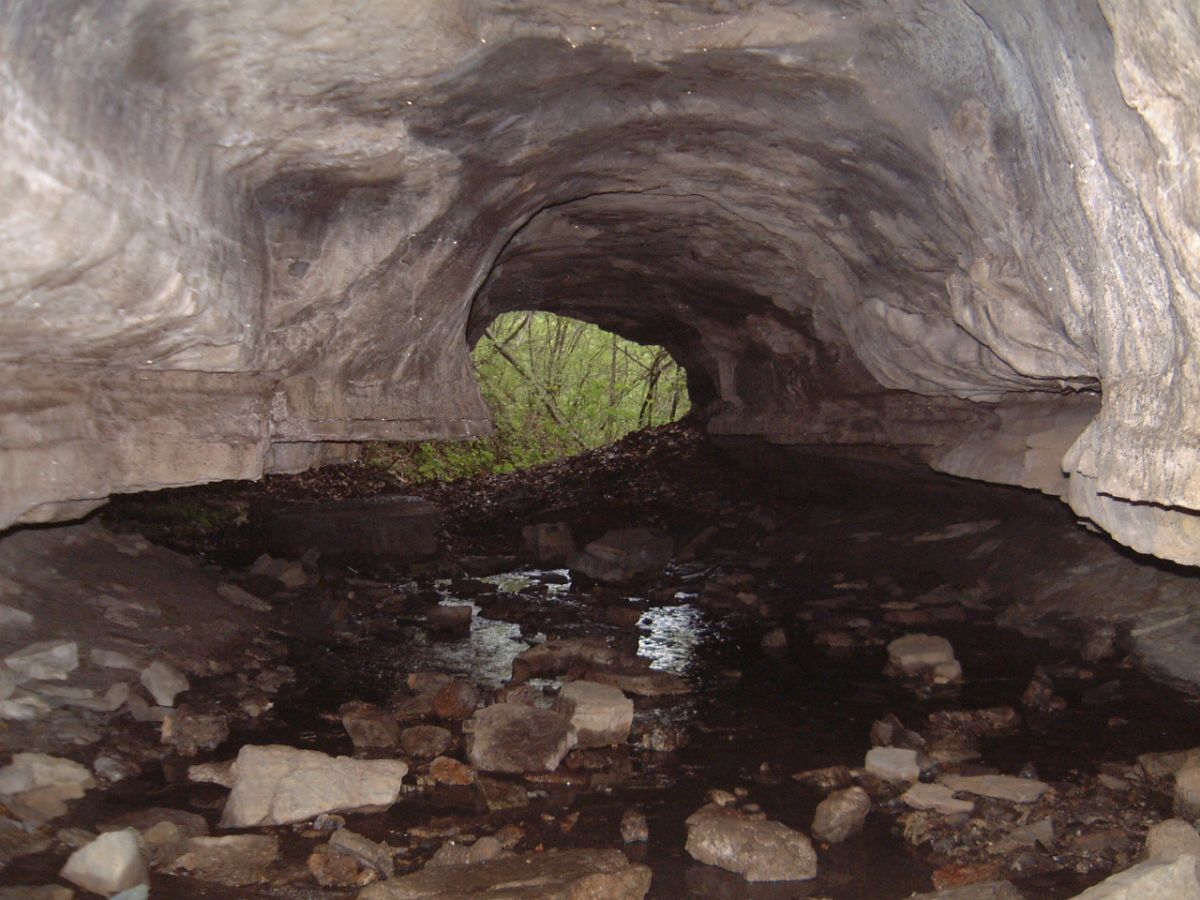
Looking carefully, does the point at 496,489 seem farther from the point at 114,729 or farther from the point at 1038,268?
the point at 1038,268

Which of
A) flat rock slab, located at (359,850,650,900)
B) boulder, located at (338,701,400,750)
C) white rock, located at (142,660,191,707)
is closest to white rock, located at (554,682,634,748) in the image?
boulder, located at (338,701,400,750)

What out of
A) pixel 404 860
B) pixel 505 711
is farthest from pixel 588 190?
pixel 404 860

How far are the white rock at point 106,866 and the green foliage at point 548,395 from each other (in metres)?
13.6

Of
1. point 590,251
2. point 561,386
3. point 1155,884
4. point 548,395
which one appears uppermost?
point 590,251

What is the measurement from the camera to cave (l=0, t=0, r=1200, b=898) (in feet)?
9.62

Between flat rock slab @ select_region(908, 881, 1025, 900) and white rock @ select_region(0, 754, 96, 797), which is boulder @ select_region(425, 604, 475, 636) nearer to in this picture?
white rock @ select_region(0, 754, 96, 797)

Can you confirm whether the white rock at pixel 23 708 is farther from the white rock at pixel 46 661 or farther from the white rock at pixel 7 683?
the white rock at pixel 46 661

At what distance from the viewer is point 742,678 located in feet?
19.3

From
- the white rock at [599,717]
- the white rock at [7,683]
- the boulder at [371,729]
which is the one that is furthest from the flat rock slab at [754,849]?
the white rock at [7,683]

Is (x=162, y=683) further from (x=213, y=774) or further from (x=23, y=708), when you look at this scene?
(x=213, y=774)

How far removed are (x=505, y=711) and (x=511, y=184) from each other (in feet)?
8.81

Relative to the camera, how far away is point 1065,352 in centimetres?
429

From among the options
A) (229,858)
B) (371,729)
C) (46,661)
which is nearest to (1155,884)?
(229,858)

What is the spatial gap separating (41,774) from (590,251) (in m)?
5.43
